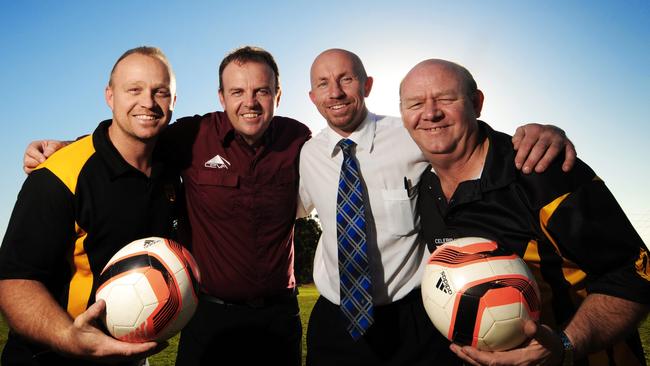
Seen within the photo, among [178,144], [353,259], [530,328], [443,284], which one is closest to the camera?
[530,328]

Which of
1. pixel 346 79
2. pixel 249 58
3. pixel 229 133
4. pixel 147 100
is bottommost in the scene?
pixel 229 133

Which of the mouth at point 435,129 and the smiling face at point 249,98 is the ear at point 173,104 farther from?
the mouth at point 435,129

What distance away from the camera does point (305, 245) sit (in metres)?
48.7

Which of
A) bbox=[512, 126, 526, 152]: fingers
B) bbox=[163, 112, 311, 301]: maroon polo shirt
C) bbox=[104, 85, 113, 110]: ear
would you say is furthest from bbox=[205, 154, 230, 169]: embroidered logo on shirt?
bbox=[512, 126, 526, 152]: fingers

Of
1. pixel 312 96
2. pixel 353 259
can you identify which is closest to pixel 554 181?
pixel 353 259

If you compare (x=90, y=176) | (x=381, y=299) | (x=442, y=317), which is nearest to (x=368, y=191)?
(x=381, y=299)

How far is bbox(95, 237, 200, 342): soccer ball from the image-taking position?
2.57 meters

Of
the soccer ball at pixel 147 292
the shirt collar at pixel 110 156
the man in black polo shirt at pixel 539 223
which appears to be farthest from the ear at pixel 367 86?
the soccer ball at pixel 147 292

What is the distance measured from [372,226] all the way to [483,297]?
53.0 inches

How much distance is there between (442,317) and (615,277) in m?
1.14

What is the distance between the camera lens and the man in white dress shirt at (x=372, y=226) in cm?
355

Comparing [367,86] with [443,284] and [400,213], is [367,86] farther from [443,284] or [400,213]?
[443,284]

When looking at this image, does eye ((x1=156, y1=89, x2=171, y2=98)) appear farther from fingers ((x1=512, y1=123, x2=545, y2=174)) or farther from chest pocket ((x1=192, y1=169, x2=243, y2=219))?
fingers ((x1=512, y1=123, x2=545, y2=174))

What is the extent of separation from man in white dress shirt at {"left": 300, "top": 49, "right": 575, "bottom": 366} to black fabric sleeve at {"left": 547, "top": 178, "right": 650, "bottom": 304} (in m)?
1.23
